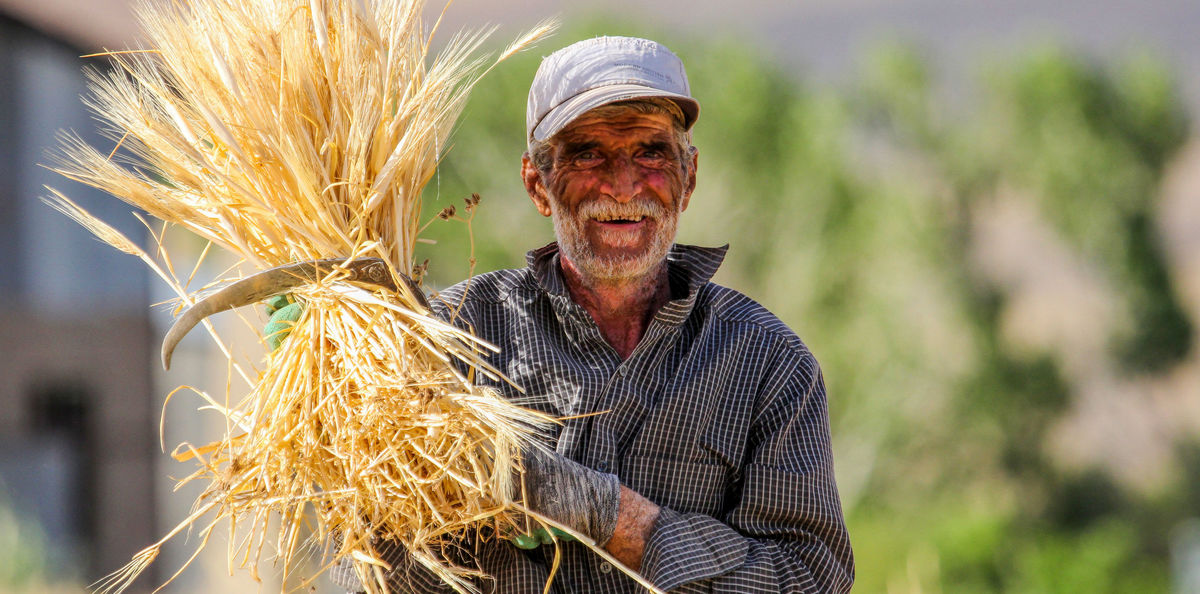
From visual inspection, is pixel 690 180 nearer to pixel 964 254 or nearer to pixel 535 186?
pixel 535 186

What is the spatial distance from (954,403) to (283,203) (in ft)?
65.4

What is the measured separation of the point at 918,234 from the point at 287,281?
791 inches

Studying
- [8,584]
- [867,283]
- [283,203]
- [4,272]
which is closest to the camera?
[283,203]

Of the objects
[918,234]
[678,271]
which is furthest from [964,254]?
[678,271]

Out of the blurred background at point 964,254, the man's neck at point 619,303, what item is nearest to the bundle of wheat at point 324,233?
the man's neck at point 619,303

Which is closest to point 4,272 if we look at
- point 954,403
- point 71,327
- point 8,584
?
point 71,327

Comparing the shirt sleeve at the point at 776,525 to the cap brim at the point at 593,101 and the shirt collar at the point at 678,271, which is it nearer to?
the shirt collar at the point at 678,271

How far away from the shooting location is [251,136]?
5.31 feet

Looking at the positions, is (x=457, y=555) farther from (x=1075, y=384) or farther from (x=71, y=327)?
(x=1075, y=384)

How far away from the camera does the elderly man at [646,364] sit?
1.81 m

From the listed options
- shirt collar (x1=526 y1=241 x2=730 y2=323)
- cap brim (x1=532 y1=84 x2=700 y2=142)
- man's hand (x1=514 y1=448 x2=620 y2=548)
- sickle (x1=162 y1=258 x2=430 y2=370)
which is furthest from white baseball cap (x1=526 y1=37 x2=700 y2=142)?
man's hand (x1=514 y1=448 x2=620 y2=548)

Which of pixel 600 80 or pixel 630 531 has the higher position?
pixel 600 80

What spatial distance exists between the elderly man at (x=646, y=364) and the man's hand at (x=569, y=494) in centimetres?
7

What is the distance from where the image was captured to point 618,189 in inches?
74.7
